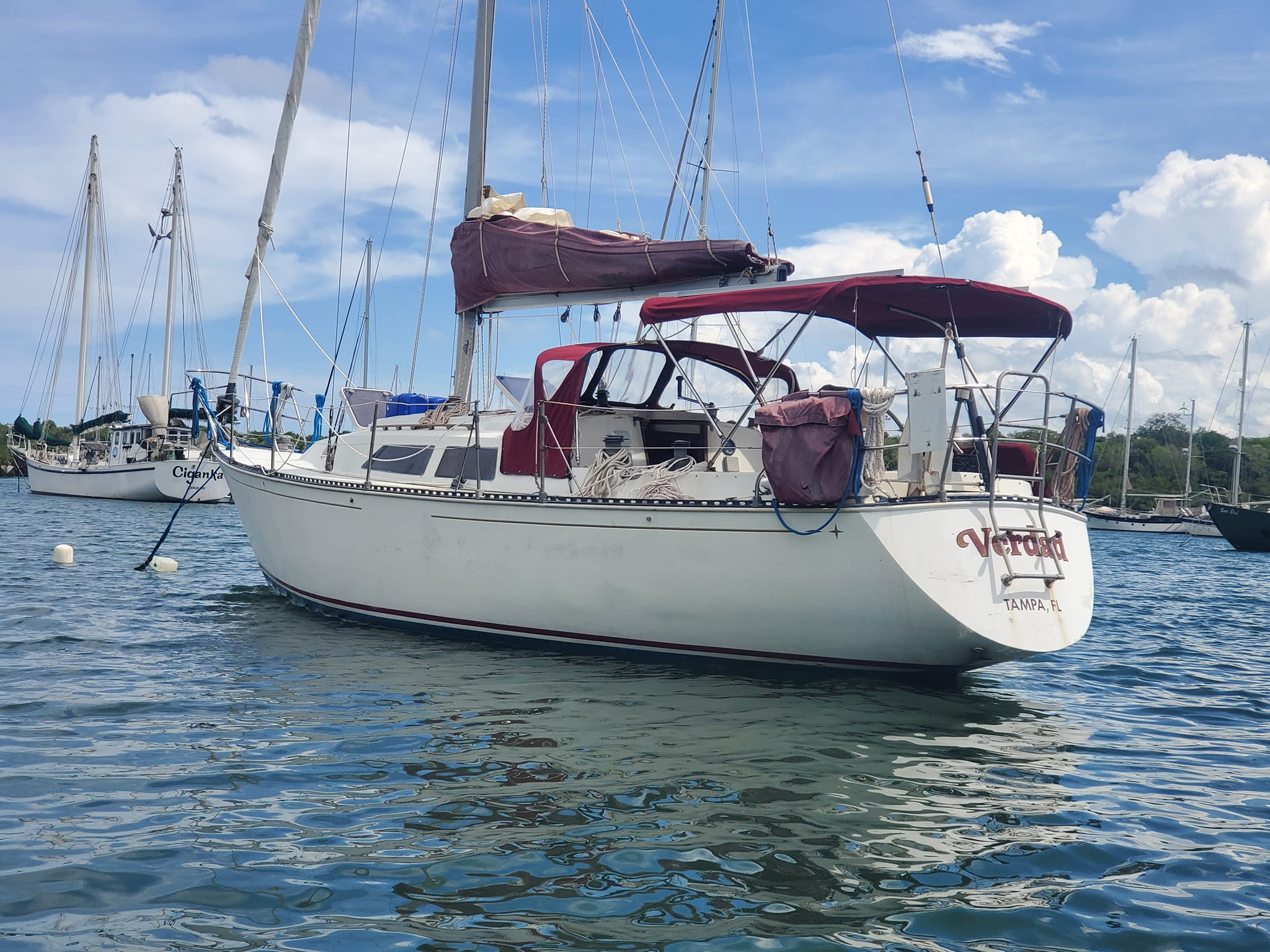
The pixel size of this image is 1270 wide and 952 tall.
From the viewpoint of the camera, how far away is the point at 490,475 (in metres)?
9.43

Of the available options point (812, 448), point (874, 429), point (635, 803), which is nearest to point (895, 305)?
point (874, 429)

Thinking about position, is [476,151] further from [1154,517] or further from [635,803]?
[1154,517]

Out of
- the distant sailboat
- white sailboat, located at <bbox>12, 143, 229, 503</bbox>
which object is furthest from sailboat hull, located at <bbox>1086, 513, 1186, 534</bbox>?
white sailboat, located at <bbox>12, 143, 229, 503</bbox>

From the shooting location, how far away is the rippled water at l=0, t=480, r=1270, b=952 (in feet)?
12.3

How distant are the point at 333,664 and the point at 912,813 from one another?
5.30m

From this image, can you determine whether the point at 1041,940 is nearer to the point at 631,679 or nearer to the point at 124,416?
the point at 631,679

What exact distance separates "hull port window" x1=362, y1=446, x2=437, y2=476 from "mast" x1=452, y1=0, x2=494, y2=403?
1.40 meters

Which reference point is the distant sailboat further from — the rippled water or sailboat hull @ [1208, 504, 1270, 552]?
the rippled water

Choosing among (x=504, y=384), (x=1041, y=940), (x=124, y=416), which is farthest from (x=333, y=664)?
(x=124, y=416)

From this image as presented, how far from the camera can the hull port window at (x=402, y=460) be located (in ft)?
33.1

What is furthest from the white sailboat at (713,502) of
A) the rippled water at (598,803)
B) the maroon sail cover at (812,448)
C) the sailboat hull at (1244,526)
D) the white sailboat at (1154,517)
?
the white sailboat at (1154,517)

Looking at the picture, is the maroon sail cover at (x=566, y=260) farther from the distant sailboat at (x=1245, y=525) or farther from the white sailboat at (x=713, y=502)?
the distant sailboat at (x=1245, y=525)

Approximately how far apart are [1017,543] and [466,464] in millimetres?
5342

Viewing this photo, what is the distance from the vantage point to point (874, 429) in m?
7.35
